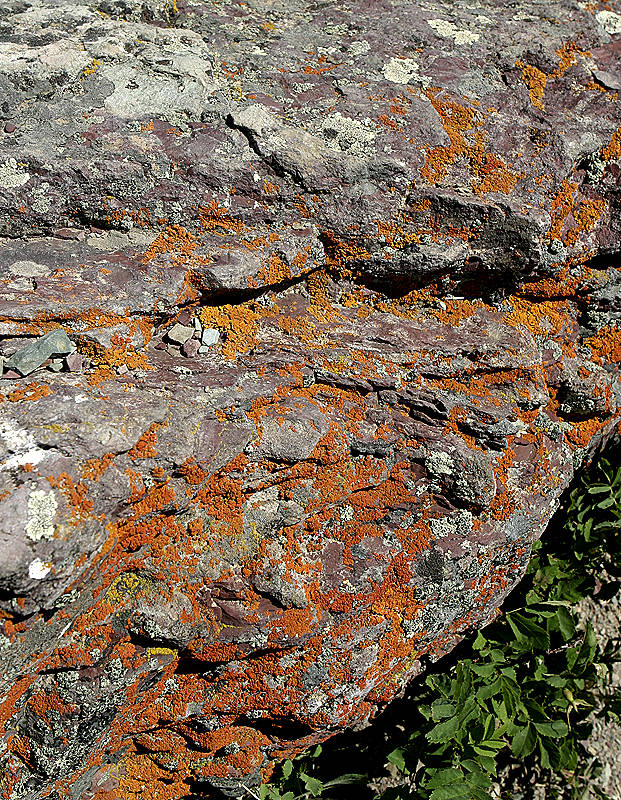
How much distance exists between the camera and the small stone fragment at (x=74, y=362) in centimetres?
223

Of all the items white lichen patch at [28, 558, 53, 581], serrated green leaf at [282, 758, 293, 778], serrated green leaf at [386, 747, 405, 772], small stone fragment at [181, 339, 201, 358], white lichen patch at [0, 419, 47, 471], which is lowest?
serrated green leaf at [282, 758, 293, 778]

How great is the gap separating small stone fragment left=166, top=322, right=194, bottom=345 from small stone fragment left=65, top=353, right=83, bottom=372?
38cm

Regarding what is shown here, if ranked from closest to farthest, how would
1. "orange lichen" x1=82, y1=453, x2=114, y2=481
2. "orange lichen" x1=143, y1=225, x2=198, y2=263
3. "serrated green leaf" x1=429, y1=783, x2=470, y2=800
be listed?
"orange lichen" x1=82, y1=453, x2=114, y2=481 < "orange lichen" x1=143, y1=225, x2=198, y2=263 < "serrated green leaf" x1=429, y1=783, x2=470, y2=800

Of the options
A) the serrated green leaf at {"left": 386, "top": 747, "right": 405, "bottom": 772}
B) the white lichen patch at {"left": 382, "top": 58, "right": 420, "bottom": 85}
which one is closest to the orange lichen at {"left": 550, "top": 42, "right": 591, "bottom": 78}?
the white lichen patch at {"left": 382, "top": 58, "right": 420, "bottom": 85}

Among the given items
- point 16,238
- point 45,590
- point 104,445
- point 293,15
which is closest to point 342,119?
point 293,15

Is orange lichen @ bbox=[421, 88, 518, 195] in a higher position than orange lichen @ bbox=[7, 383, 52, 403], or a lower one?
higher

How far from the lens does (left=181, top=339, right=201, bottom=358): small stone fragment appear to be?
8.29ft

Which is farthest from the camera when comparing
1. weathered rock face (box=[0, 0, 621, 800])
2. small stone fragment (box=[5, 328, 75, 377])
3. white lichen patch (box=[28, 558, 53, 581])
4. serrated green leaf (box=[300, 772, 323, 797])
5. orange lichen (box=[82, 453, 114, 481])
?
serrated green leaf (box=[300, 772, 323, 797])

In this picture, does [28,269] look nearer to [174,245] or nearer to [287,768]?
[174,245]

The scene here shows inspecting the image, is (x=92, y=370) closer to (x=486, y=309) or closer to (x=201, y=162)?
(x=201, y=162)

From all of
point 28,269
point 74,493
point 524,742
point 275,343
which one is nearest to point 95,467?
point 74,493

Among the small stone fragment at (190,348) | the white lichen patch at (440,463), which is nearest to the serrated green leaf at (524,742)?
the white lichen patch at (440,463)

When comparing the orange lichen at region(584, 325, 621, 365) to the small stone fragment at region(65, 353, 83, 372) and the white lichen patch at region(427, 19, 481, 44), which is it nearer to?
the white lichen patch at region(427, 19, 481, 44)

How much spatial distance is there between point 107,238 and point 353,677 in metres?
2.07
